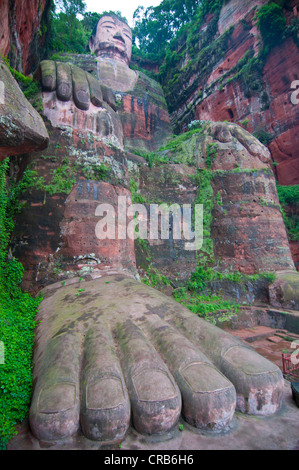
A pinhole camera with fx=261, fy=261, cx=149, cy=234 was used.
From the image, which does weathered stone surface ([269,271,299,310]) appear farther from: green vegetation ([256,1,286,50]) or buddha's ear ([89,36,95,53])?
buddha's ear ([89,36,95,53])

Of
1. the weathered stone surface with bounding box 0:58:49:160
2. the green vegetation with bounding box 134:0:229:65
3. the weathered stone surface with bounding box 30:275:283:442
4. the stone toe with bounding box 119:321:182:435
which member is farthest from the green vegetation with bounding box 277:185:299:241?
the green vegetation with bounding box 134:0:229:65

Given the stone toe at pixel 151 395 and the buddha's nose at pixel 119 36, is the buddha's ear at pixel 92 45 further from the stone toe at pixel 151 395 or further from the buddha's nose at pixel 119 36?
the stone toe at pixel 151 395

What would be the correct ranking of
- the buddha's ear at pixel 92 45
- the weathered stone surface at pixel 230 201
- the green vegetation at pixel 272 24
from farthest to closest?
the buddha's ear at pixel 92 45
the green vegetation at pixel 272 24
the weathered stone surface at pixel 230 201

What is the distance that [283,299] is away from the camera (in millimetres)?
8008

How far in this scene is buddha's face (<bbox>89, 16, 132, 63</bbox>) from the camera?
22.4 m

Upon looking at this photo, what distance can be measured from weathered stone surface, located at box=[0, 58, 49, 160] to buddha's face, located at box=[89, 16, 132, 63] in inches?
962

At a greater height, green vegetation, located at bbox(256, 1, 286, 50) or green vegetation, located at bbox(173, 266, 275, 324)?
green vegetation, located at bbox(256, 1, 286, 50)

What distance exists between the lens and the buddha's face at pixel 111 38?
2238 cm

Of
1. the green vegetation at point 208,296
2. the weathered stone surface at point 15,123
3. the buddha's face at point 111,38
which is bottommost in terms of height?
the green vegetation at point 208,296

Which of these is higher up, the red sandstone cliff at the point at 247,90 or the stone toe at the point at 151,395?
the red sandstone cliff at the point at 247,90

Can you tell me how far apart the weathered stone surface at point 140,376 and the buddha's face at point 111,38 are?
84.9 feet

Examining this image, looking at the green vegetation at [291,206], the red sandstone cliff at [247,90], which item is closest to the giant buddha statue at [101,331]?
the red sandstone cliff at [247,90]
